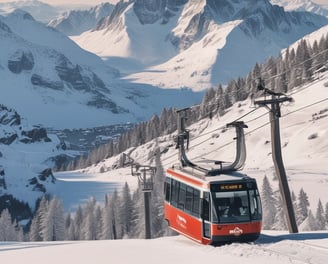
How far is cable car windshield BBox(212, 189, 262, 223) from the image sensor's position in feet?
111

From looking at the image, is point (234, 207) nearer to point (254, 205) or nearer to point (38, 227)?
point (254, 205)

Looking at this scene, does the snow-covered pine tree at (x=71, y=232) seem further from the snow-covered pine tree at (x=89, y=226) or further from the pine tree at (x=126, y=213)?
the pine tree at (x=126, y=213)

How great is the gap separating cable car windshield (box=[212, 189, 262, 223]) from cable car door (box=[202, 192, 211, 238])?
14.6 inches

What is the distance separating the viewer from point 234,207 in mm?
34062

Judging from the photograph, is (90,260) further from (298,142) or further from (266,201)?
(298,142)

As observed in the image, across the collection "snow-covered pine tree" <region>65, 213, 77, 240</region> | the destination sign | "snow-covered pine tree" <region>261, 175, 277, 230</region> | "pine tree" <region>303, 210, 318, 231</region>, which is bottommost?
"snow-covered pine tree" <region>65, 213, 77, 240</region>

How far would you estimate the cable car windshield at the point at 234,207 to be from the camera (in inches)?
1332

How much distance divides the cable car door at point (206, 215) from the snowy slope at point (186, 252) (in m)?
0.74

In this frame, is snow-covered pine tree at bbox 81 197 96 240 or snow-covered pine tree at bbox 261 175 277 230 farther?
snow-covered pine tree at bbox 81 197 96 240

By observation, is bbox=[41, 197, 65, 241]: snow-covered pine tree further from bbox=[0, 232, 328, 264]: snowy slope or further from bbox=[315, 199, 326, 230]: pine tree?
bbox=[0, 232, 328, 264]: snowy slope

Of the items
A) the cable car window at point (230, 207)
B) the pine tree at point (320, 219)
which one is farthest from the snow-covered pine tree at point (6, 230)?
the cable car window at point (230, 207)

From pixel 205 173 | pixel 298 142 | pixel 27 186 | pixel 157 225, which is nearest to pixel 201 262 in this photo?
pixel 205 173

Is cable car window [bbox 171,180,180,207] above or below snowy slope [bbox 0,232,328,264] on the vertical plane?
above

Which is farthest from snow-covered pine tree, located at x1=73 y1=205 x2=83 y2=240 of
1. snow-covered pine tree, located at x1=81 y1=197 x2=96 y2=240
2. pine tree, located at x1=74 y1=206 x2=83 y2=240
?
snow-covered pine tree, located at x1=81 y1=197 x2=96 y2=240
